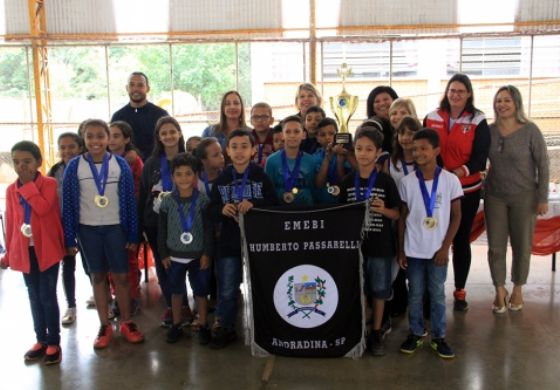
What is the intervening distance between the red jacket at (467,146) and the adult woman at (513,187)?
0.23 metres

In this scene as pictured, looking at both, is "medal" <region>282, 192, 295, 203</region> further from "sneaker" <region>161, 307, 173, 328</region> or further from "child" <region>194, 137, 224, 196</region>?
"sneaker" <region>161, 307, 173, 328</region>

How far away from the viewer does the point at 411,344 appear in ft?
10.6

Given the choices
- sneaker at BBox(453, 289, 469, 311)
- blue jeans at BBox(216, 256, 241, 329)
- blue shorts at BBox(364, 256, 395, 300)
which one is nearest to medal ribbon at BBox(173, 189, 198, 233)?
blue jeans at BBox(216, 256, 241, 329)

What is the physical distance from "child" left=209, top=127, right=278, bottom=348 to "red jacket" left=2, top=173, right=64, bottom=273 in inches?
36.8

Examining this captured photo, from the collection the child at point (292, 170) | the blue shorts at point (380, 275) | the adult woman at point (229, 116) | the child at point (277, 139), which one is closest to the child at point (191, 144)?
the adult woman at point (229, 116)

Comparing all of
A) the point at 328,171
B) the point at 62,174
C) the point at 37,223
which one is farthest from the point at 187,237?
the point at 62,174

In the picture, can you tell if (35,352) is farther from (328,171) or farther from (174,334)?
(328,171)

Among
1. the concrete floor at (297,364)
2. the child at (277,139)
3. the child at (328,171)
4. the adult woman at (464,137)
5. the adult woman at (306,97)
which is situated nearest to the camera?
the concrete floor at (297,364)

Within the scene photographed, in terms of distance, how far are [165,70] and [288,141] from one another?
60.0 ft

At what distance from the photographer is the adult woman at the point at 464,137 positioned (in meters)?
3.61

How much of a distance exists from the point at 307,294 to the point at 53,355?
1.56 m

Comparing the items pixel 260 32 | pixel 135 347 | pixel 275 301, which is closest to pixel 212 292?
pixel 135 347

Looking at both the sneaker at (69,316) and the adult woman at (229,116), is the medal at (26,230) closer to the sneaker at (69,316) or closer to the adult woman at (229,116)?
the sneaker at (69,316)

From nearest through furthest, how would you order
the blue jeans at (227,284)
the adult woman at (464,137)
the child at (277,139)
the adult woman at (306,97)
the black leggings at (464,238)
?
the blue jeans at (227,284), the adult woman at (464,137), the black leggings at (464,238), the child at (277,139), the adult woman at (306,97)
